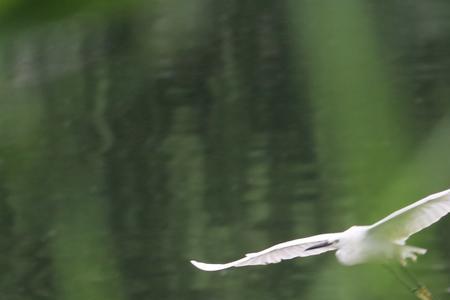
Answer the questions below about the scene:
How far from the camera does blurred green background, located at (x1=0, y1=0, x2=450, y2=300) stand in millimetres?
3396

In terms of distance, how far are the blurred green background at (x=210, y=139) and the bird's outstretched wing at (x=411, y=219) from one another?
2.92 feet

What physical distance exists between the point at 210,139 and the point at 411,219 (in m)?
1.78

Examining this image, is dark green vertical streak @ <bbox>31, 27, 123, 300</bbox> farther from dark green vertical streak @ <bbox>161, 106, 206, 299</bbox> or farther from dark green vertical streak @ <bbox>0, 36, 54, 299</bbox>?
dark green vertical streak @ <bbox>161, 106, 206, 299</bbox>

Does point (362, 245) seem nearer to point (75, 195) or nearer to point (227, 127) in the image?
point (227, 127)

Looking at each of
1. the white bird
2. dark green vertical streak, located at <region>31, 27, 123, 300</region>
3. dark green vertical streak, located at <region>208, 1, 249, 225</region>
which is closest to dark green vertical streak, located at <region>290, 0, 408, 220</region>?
dark green vertical streak, located at <region>208, 1, 249, 225</region>

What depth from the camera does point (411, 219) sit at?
214 centimetres

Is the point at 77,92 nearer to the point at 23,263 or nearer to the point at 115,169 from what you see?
the point at 115,169

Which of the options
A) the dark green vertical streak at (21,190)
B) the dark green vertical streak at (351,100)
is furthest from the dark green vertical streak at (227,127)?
the dark green vertical streak at (21,190)

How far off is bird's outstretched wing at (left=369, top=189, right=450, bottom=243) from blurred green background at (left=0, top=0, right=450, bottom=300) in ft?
2.92

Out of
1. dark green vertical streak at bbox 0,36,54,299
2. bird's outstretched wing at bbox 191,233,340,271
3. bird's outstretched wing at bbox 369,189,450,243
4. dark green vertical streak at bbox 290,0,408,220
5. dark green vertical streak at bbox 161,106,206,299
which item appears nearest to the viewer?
bird's outstretched wing at bbox 369,189,450,243

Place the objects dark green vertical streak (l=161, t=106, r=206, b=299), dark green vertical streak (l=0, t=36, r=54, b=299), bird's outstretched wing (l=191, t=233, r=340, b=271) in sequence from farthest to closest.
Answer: dark green vertical streak (l=0, t=36, r=54, b=299)
dark green vertical streak (l=161, t=106, r=206, b=299)
bird's outstretched wing (l=191, t=233, r=340, b=271)

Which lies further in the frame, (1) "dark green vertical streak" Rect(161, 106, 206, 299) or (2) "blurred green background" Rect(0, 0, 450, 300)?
(1) "dark green vertical streak" Rect(161, 106, 206, 299)

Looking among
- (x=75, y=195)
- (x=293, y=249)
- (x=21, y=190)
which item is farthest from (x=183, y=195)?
(x=293, y=249)

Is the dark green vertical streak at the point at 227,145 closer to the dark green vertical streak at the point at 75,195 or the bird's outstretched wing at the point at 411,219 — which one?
the dark green vertical streak at the point at 75,195
